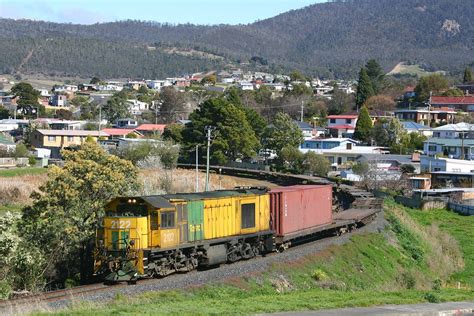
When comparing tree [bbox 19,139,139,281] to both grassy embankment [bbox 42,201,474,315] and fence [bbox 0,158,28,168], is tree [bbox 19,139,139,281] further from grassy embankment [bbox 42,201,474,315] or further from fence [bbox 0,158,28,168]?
fence [bbox 0,158,28,168]

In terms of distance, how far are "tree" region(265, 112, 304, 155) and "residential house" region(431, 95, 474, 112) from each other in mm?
55429

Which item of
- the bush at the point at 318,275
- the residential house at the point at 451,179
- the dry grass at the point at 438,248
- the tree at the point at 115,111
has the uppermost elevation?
the tree at the point at 115,111

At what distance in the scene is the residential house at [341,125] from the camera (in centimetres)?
12572

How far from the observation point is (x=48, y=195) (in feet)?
108

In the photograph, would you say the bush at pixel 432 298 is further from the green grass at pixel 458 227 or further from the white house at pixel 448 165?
the white house at pixel 448 165

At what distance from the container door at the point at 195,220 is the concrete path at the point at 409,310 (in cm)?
841

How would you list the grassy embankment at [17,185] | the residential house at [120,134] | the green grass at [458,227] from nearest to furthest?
the green grass at [458,227], the grassy embankment at [17,185], the residential house at [120,134]

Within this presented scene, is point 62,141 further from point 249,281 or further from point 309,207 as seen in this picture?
point 249,281

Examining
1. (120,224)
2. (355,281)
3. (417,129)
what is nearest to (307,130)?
(417,129)

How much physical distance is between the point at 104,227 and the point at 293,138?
235ft

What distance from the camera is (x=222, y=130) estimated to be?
3383 inches

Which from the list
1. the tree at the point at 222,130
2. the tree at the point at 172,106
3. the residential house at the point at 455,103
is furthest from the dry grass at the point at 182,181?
the residential house at the point at 455,103

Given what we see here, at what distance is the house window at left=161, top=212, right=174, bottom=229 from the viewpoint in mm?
28308

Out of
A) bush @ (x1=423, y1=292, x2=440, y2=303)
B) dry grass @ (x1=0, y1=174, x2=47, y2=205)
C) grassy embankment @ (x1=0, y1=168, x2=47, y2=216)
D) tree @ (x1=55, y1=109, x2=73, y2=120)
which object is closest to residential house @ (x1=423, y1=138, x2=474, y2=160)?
grassy embankment @ (x1=0, y1=168, x2=47, y2=216)
